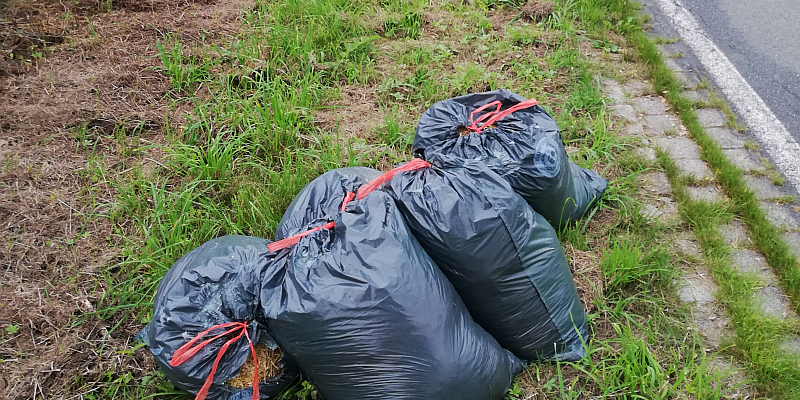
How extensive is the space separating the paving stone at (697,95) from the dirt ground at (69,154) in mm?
2852

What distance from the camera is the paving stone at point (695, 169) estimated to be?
276cm

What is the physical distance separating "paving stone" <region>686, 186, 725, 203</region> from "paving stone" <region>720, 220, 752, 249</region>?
144 millimetres

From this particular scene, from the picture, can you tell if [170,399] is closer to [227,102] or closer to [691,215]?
[227,102]

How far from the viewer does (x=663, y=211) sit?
258 centimetres

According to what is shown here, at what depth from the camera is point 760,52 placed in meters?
3.69

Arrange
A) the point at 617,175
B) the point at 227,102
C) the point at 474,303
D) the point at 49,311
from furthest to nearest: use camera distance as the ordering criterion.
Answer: the point at 227,102 → the point at 617,175 → the point at 49,311 → the point at 474,303

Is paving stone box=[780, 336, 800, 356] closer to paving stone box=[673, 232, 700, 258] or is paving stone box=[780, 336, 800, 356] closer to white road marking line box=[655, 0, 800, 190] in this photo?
paving stone box=[673, 232, 700, 258]

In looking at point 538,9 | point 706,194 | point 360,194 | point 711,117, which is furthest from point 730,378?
point 538,9

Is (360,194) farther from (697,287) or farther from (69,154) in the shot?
(69,154)

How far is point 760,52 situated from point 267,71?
10.6 feet

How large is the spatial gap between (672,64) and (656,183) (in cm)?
129

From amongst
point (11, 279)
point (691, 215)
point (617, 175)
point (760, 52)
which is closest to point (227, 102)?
point (11, 279)

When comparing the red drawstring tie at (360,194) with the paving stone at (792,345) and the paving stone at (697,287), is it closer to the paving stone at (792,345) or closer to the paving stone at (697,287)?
the paving stone at (697,287)

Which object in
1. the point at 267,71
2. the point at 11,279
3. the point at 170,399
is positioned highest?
the point at 267,71
